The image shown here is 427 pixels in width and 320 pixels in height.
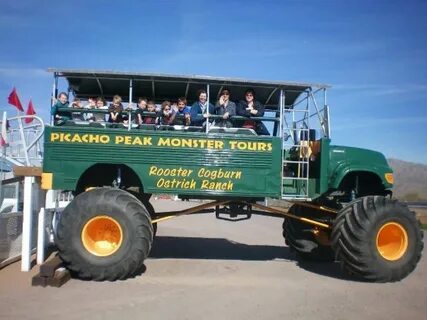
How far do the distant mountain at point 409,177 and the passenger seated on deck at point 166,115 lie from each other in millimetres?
88030


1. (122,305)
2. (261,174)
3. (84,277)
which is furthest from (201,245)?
(122,305)

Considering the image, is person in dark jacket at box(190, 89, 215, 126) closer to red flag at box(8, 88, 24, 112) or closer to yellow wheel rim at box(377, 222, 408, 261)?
yellow wheel rim at box(377, 222, 408, 261)

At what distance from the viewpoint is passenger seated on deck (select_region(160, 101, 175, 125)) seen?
9109 mm

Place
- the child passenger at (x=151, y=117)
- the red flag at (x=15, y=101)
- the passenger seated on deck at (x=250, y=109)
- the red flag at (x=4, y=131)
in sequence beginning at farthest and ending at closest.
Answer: the red flag at (x=15, y=101) → the red flag at (x=4, y=131) → the passenger seated on deck at (x=250, y=109) → the child passenger at (x=151, y=117)

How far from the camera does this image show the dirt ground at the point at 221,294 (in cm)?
632

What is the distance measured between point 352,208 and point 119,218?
394cm

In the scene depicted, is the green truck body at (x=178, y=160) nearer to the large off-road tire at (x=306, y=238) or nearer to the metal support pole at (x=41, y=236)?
the metal support pole at (x=41, y=236)

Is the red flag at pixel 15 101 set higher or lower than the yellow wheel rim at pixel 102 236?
higher

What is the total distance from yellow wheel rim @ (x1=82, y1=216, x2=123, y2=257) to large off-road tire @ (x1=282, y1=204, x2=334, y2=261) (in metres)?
3.99

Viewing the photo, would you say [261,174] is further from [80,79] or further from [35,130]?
[35,130]

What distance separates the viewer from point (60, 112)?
8945 mm

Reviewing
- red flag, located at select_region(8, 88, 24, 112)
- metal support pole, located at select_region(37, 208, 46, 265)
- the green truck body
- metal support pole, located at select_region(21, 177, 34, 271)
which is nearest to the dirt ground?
metal support pole, located at select_region(21, 177, 34, 271)

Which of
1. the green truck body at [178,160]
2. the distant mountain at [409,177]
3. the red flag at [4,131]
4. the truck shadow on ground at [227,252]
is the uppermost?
the red flag at [4,131]

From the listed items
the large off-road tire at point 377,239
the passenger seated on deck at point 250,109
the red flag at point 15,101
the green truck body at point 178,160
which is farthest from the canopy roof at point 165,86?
the red flag at point 15,101
